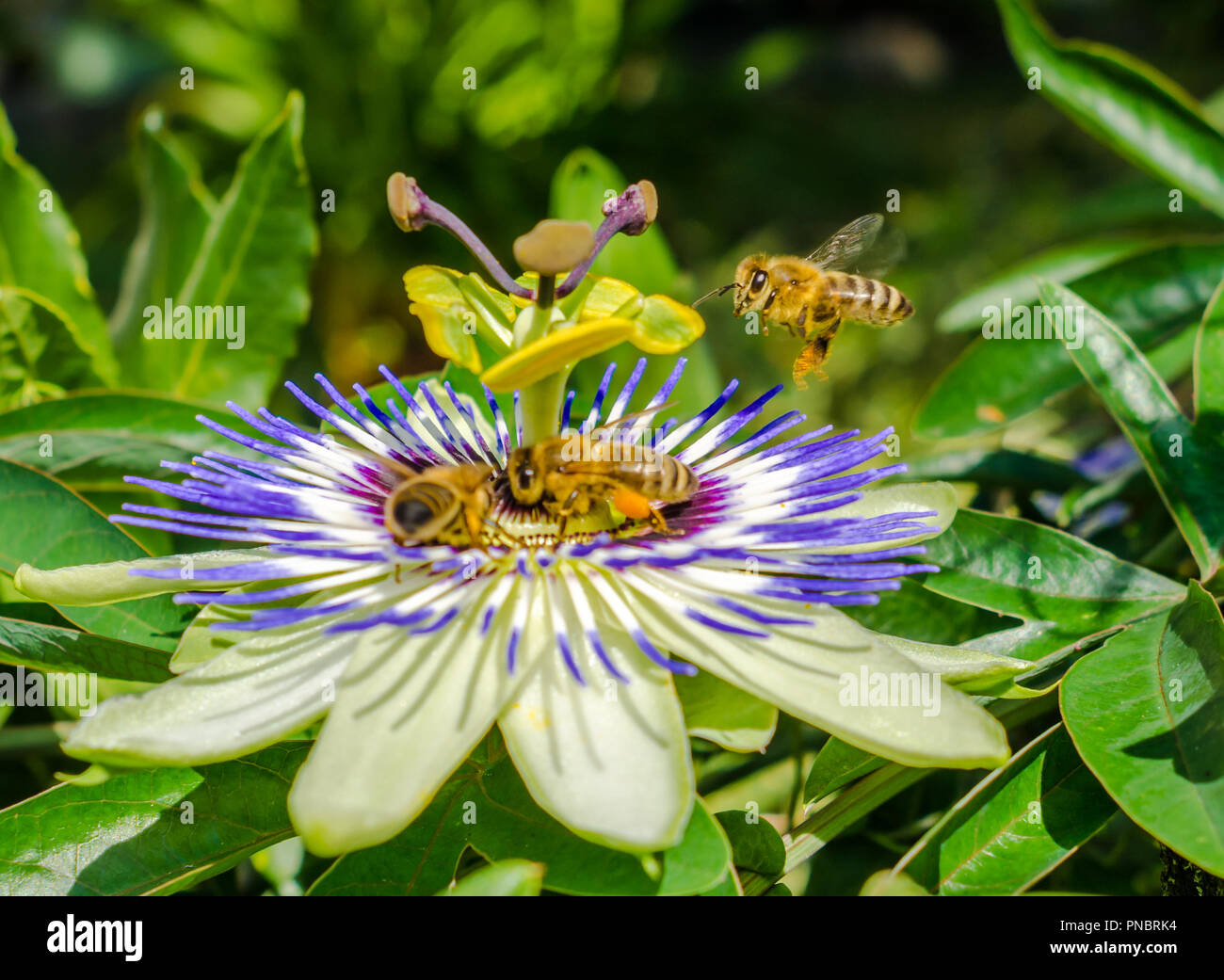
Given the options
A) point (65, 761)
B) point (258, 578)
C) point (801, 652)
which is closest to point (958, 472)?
point (801, 652)

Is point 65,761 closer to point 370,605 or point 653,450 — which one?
point 370,605

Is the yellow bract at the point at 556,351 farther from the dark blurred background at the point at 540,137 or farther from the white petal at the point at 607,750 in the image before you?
the dark blurred background at the point at 540,137

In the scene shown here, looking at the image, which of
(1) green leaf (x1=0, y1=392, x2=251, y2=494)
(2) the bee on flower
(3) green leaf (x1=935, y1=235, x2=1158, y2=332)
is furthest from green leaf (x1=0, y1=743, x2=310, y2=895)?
(3) green leaf (x1=935, y1=235, x2=1158, y2=332)

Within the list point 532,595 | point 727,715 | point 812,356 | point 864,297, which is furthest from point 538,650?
point 864,297

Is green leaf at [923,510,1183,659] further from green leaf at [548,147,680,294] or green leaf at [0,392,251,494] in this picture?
green leaf at [0,392,251,494]

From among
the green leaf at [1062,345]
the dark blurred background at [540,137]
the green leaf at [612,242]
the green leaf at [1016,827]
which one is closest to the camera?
the green leaf at [1016,827]

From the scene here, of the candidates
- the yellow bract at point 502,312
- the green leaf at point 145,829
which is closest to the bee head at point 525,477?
the yellow bract at point 502,312
